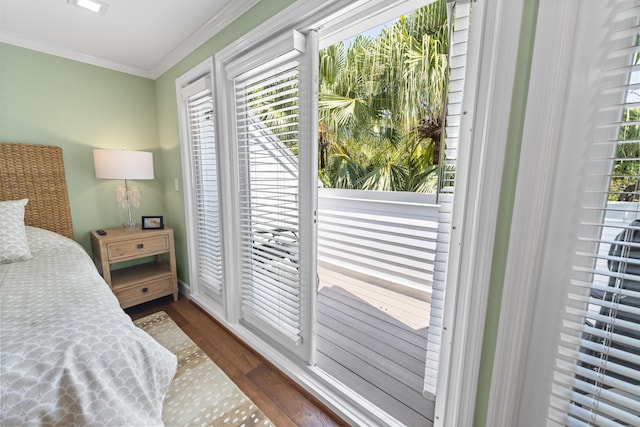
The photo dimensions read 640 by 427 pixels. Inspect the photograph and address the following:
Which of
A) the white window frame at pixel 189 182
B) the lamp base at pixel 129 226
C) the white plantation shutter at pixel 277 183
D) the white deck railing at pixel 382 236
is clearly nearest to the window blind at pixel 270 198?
the white plantation shutter at pixel 277 183

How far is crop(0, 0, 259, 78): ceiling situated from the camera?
63.2 inches

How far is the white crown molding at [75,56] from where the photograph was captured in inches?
77.7

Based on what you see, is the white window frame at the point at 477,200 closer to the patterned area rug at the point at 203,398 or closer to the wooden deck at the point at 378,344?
the wooden deck at the point at 378,344

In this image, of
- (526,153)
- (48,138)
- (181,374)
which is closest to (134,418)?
(181,374)

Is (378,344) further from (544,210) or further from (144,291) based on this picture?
(144,291)

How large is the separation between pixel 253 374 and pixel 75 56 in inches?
120

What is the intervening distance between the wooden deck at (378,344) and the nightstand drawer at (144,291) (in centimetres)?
155

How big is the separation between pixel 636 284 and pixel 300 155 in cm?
132

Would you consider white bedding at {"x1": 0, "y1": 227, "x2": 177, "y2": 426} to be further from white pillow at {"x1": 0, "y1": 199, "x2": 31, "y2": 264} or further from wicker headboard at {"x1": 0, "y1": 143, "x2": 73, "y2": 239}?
wicker headboard at {"x1": 0, "y1": 143, "x2": 73, "y2": 239}

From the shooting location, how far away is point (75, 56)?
7.32 ft

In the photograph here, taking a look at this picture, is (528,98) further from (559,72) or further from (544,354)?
(544,354)

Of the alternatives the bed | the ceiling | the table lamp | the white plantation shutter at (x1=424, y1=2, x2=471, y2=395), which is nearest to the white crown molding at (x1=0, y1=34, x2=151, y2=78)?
the ceiling

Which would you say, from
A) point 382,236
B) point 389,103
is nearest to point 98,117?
point 389,103

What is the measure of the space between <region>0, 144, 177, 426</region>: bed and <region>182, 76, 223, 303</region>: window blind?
2.72 feet
